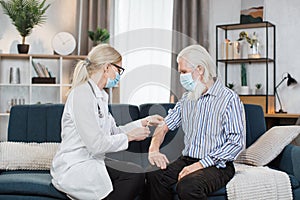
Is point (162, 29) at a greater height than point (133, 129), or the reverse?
point (162, 29)

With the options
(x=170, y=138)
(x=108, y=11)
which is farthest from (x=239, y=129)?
(x=108, y=11)

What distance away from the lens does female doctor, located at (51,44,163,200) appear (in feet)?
8.17

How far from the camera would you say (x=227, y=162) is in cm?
280

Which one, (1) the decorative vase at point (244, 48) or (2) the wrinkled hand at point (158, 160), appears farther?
(1) the decorative vase at point (244, 48)

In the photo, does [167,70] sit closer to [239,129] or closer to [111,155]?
[111,155]

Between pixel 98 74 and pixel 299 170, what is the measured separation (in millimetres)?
1360

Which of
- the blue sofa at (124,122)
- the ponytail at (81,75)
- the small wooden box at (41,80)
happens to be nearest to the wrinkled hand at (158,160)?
the blue sofa at (124,122)

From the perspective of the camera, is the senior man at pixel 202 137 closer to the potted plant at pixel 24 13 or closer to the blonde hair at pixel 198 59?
the blonde hair at pixel 198 59

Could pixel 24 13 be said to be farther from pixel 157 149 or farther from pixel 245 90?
pixel 157 149

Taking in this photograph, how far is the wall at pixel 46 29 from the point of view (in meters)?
5.44

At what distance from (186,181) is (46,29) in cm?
346

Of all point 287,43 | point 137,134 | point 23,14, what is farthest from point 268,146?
point 23,14

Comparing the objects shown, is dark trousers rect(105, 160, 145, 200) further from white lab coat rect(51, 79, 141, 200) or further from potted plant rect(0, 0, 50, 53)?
potted plant rect(0, 0, 50, 53)

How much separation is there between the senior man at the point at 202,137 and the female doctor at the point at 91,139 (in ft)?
0.77
